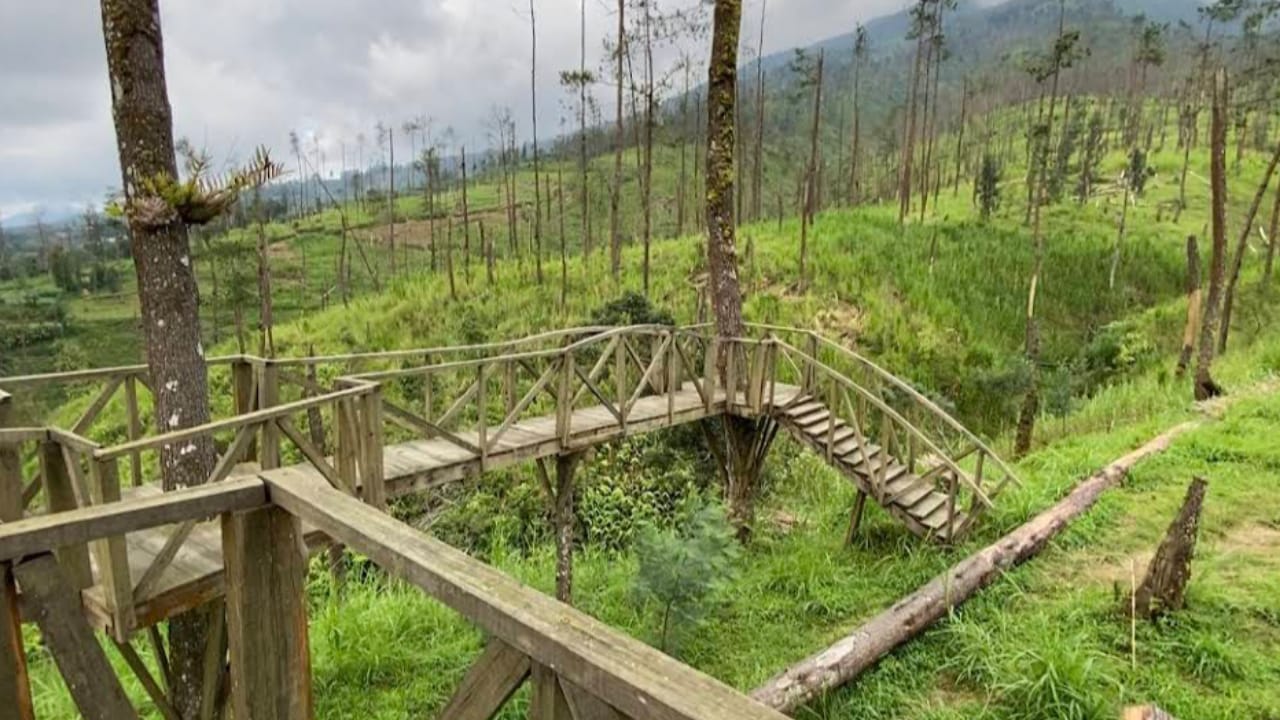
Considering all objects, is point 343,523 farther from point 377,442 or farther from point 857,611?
point 857,611

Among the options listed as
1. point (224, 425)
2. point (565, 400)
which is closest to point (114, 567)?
point (224, 425)

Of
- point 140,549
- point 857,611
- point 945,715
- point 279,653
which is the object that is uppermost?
point 279,653

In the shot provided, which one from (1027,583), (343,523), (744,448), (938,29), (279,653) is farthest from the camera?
(938,29)

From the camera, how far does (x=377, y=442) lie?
17.3 ft

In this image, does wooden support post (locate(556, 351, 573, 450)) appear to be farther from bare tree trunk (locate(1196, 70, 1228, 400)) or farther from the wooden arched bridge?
bare tree trunk (locate(1196, 70, 1228, 400))

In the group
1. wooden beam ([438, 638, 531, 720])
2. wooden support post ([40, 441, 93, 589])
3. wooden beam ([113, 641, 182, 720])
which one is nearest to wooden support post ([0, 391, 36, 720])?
wooden beam ([438, 638, 531, 720])

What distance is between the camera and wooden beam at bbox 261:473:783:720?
Answer: 98 cm

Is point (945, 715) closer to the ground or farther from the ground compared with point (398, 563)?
closer to the ground

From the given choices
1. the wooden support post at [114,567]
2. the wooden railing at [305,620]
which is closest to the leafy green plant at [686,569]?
the wooden support post at [114,567]

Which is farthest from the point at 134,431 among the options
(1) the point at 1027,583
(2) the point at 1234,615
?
(2) the point at 1234,615

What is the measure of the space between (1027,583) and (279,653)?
18.8 feet

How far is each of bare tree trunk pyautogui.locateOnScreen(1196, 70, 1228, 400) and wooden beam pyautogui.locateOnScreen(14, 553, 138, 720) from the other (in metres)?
13.7

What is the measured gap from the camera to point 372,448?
17.3 feet

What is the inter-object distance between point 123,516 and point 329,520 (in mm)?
408
